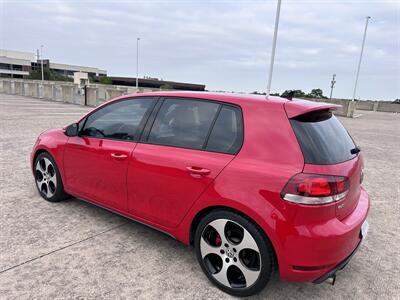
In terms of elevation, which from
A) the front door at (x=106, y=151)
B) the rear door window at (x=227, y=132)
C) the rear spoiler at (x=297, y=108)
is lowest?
the front door at (x=106, y=151)

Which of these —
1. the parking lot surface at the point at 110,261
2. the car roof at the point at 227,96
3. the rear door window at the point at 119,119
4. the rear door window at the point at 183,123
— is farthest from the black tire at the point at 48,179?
the car roof at the point at 227,96

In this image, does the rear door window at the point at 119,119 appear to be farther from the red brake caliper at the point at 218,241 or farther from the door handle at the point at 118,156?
the red brake caliper at the point at 218,241

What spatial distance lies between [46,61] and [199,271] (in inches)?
4253

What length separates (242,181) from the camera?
238cm

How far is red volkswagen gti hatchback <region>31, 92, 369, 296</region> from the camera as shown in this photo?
2219 mm

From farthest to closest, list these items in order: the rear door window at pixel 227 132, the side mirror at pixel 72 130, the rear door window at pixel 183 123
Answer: the side mirror at pixel 72 130 → the rear door window at pixel 183 123 → the rear door window at pixel 227 132

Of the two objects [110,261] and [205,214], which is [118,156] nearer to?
[110,261]

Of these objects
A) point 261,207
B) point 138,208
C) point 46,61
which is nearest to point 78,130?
point 138,208

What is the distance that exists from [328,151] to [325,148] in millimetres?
33

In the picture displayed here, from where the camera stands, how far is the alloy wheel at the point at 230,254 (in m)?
2.43

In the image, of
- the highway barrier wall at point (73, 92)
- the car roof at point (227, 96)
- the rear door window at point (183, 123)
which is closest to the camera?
the car roof at point (227, 96)

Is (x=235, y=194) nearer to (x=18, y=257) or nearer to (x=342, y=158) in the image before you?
(x=342, y=158)

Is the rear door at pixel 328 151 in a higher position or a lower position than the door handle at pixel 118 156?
higher

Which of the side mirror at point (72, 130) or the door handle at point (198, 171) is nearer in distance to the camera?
the door handle at point (198, 171)
